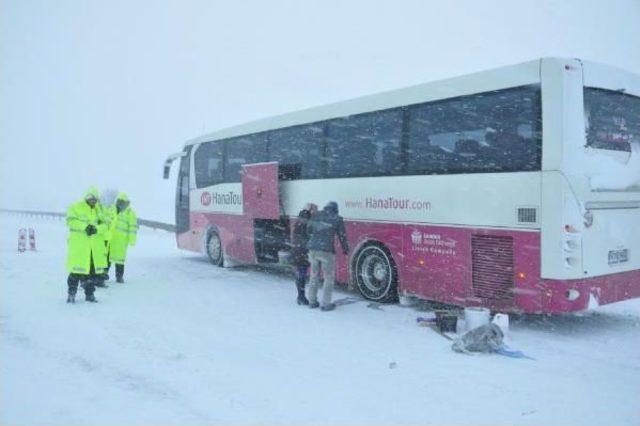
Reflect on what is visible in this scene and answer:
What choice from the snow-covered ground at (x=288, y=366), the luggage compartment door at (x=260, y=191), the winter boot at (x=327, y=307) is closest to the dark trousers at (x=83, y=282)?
the snow-covered ground at (x=288, y=366)

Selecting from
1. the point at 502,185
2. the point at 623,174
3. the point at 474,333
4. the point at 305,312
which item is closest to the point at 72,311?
the point at 305,312

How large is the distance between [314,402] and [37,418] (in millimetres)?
2317

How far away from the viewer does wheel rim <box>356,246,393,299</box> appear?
923 centimetres

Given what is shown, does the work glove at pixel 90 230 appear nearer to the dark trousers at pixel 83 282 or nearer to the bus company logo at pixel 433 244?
the dark trousers at pixel 83 282

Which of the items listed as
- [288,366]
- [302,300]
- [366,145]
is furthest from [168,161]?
[288,366]

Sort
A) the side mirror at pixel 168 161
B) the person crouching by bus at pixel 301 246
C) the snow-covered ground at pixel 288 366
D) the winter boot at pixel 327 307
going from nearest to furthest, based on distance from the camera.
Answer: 1. the snow-covered ground at pixel 288 366
2. the winter boot at pixel 327 307
3. the person crouching by bus at pixel 301 246
4. the side mirror at pixel 168 161

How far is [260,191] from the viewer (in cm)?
1196

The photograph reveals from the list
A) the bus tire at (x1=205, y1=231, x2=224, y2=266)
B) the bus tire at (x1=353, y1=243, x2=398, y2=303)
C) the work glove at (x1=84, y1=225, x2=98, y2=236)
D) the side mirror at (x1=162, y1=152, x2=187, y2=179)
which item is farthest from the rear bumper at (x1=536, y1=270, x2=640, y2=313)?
the side mirror at (x1=162, y1=152, x2=187, y2=179)

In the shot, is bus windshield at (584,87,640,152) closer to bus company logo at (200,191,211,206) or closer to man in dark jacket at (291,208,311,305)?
man in dark jacket at (291,208,311,305)

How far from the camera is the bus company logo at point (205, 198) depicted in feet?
47.9

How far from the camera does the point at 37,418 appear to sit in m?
4.43

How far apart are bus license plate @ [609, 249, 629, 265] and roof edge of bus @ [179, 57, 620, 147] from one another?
8.29 feet

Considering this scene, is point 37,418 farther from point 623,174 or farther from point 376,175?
point 623,174

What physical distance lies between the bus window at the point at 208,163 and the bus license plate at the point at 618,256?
9.52m
